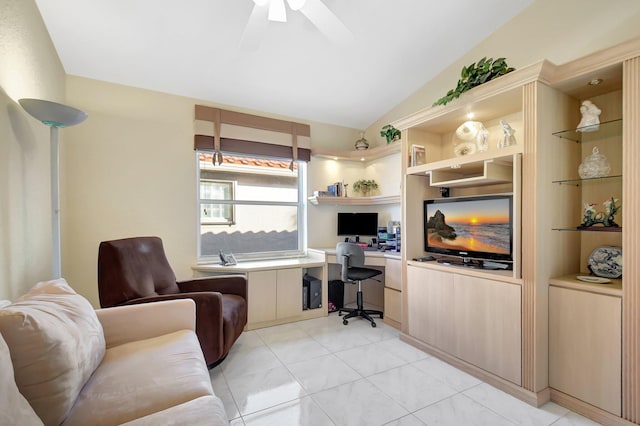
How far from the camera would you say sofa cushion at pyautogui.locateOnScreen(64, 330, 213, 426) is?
1067 mm

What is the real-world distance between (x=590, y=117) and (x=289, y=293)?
9.98ft

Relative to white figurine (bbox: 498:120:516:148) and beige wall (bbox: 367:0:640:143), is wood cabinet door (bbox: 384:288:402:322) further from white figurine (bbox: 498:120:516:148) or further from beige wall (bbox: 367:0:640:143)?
beige wall (bbox: 367:0:640:143)

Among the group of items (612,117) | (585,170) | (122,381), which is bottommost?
(122,381)

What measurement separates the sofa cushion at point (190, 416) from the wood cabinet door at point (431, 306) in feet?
6.54

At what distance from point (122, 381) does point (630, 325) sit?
2672mm

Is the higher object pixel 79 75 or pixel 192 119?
pixel 79 75

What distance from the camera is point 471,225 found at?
2.47 m

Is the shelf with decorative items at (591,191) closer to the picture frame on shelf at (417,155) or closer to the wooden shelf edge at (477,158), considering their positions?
the wooden shelf edge at (477,158)

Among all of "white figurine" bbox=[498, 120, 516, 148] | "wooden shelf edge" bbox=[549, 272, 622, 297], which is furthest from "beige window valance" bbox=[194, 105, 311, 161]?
"wooden shelf edge" bbox=[549, 272, 622, 297]

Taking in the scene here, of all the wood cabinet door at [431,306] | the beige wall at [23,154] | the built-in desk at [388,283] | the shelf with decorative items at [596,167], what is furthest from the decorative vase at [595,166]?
the beige wall at [23,154]

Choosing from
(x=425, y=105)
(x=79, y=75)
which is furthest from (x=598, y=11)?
(x=79, y=75)

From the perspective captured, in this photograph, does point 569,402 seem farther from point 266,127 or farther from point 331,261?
point 266,127

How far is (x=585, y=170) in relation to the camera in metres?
1.96

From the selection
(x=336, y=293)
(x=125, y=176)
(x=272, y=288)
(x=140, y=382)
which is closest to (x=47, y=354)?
(x=140, y=382)
